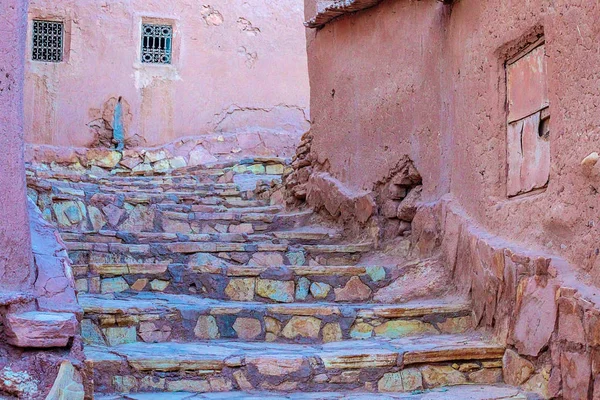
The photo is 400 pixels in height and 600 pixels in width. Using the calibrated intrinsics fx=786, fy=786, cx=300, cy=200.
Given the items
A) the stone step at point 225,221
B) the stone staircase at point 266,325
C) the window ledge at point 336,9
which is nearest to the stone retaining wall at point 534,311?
the stone staircase at point 266,325

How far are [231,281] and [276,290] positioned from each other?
0.89 ft

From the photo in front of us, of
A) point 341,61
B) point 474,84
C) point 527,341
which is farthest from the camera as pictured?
point 341,61

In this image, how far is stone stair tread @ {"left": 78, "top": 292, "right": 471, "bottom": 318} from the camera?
12.9 feet

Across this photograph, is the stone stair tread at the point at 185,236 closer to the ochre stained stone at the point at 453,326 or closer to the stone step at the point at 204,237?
the stone step at the point at 204,237

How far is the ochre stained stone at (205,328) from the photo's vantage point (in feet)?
13.1

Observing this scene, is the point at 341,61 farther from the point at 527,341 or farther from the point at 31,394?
the point at 31,394

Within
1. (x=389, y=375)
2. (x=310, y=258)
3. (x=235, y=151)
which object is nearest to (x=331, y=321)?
(x=389, y=375)

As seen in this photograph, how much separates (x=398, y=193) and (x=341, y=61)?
57.1 inches

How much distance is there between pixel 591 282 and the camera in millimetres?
3182

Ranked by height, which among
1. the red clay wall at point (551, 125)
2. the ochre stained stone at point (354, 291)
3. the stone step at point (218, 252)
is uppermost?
the red clay wall at point (551, 125)

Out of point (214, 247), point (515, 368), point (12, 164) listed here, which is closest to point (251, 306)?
point (214, 247)

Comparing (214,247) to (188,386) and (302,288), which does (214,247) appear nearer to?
(302,288)

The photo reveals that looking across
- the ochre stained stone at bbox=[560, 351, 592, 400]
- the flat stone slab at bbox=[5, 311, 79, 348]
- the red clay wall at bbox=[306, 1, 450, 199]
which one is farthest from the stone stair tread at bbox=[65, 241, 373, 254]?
the ochre stained stone at bbox=[560, 351, 592, 400]

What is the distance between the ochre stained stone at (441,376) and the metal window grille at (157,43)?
358 inches
